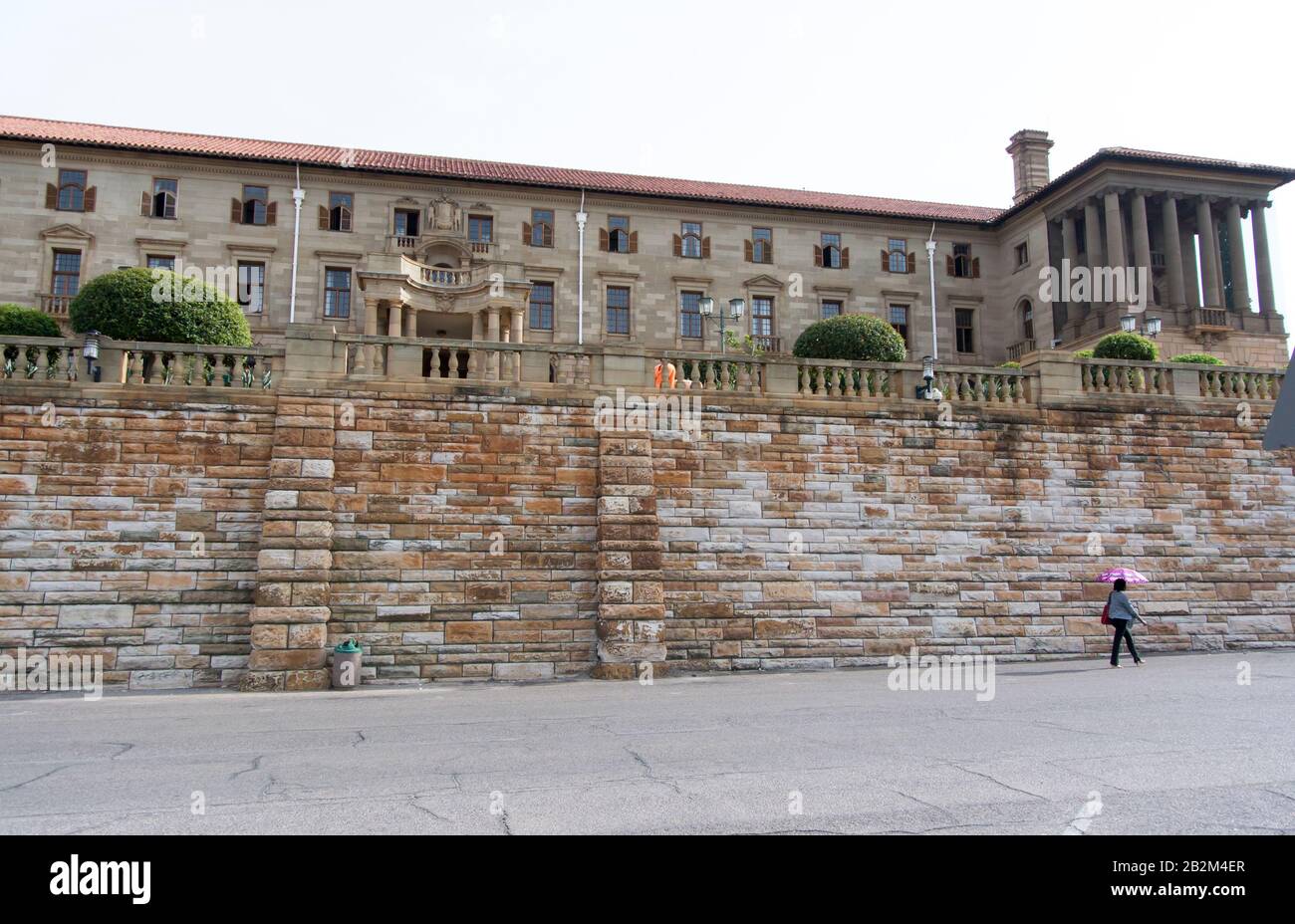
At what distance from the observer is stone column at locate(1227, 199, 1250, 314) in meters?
43.6

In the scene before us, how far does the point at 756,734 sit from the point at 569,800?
3215 mm

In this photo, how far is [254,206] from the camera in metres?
40.3

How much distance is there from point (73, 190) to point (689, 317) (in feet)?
90.7

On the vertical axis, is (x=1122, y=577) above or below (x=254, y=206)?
below

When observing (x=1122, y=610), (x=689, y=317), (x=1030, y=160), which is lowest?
(x=1122, y=610)

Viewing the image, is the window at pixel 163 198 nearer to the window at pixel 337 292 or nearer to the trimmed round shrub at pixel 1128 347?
the window at pixel 337 292

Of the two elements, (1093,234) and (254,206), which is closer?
(254,206)

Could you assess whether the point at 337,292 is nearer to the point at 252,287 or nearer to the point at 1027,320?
the point at 252,287

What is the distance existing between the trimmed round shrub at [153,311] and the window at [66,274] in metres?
22.5

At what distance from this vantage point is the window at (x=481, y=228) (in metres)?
42.2

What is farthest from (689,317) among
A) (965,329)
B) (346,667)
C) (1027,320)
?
(346,667)

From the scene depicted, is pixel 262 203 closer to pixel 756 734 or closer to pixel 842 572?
pixel 842 572

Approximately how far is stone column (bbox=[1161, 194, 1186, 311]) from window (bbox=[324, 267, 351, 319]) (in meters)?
38.1

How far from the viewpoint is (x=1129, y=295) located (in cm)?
4081
